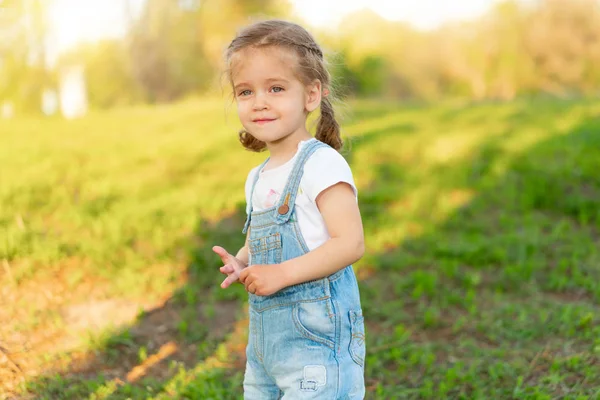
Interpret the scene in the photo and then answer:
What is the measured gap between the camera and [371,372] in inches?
129

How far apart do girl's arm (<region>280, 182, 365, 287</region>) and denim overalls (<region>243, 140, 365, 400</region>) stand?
8cm

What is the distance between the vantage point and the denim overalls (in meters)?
1.85

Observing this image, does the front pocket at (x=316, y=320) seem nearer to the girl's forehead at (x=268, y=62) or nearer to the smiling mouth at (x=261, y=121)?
the smiling mouth at (x=261, y=121)

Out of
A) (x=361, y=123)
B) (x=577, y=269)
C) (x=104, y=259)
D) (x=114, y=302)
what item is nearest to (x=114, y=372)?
(x=114, y=302)

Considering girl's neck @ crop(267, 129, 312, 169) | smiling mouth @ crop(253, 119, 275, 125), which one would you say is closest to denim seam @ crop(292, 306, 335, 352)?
girl's neck @ crop(267, 129, 312, 169)

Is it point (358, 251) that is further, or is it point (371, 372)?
point (371, 372)

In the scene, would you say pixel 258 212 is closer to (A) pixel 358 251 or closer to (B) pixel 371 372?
(A) pixel 358 251

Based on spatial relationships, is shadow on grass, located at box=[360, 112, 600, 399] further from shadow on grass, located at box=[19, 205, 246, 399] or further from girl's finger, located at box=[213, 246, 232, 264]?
girl's finger, located at box=[213, 246, 232, 264]

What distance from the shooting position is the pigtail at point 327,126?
215 centimetres

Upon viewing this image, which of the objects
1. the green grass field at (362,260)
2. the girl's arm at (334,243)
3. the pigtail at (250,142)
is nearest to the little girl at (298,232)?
the girl's arm at (334,243)

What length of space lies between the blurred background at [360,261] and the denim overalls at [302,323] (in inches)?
21.5

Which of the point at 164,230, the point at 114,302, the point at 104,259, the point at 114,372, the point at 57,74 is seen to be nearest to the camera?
the point at 114,372

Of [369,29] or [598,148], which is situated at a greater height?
[369,29]

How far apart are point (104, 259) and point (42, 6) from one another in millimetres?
10090
